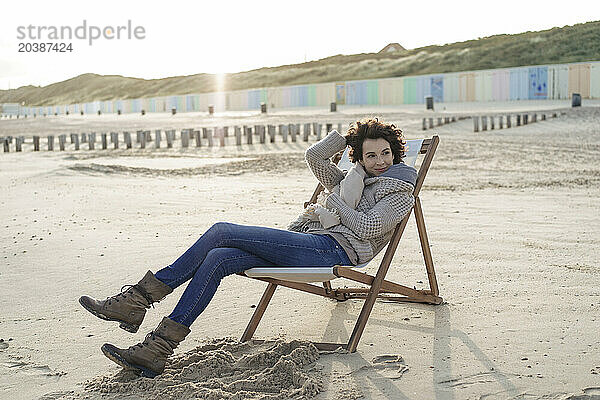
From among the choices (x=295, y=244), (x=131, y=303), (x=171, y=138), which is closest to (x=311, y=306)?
(x=295, y=244)

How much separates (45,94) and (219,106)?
12473 cm

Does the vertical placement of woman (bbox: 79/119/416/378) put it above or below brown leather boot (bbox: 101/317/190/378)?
above

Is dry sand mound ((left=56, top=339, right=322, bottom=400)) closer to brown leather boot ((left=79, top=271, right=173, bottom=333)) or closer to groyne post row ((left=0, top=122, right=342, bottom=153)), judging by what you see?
brown leather boot ((left=79, top=271, right=173, bottom=333))

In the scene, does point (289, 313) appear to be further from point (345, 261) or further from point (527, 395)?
point (527, 395)

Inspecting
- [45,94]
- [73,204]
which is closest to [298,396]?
[73,204]

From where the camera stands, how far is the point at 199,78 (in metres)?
105

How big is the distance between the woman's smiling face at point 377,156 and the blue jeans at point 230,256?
0.49 meters

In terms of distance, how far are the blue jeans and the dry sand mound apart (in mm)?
273

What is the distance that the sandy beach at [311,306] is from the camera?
325 cm

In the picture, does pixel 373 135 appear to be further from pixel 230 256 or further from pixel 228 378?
pixel 228 378

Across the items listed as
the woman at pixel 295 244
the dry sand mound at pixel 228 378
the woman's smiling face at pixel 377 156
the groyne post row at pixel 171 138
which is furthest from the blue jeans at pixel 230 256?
the groyne post row at pixel 171 138

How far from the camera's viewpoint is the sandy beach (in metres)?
3.25

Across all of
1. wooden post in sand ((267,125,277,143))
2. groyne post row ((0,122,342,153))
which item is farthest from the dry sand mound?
wooden post in sand ((267,125,277,143))

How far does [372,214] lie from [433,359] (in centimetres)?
77
